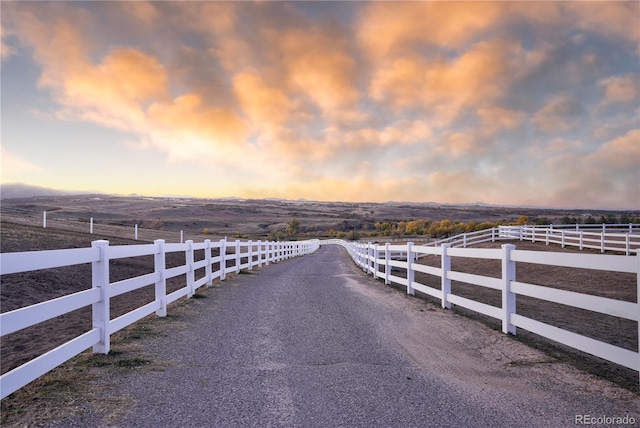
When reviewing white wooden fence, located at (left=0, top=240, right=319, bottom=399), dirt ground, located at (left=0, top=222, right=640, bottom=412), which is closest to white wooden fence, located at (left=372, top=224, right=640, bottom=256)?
dirt ground, located at (left=0, top=222, right=640, bottom=412)

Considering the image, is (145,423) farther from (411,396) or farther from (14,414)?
(411,396)

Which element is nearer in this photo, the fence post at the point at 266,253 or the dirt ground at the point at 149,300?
the dirt ground at the point at 149,300

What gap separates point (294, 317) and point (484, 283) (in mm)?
3378

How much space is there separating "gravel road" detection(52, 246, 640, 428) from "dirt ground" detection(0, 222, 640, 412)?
2.42 ft

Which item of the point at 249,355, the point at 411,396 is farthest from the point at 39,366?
the point at 411,396

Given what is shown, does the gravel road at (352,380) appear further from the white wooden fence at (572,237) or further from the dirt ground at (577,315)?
the white wooden fence at (572,237)

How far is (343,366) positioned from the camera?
5.09 meters

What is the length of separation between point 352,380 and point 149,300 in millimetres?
8817

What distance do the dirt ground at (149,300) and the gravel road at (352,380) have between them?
0.74 m

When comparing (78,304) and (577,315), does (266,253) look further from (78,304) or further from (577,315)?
(78,304)

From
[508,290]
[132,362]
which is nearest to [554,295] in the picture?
[508,290]

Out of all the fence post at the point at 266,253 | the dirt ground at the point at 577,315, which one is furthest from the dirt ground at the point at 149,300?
the fence post at the point at 266,253

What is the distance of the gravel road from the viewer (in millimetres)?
3748

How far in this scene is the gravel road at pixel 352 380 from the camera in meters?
3.75
